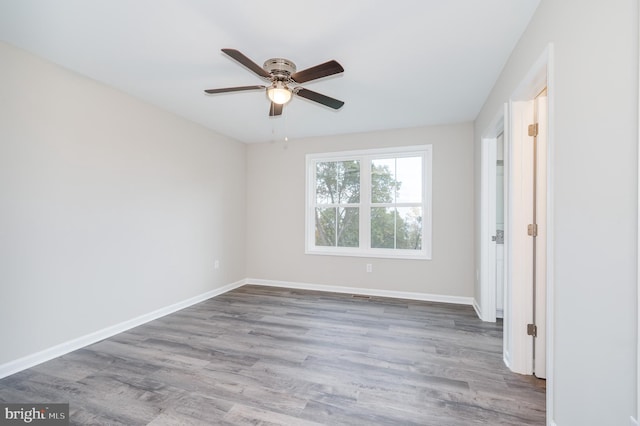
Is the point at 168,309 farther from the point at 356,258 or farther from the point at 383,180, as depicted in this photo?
the point at 383,180

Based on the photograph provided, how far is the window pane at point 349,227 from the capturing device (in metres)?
4.55

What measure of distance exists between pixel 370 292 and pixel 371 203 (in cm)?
139

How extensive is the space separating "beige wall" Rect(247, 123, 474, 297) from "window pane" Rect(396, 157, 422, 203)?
0.78ft

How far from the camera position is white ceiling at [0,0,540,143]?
179cm

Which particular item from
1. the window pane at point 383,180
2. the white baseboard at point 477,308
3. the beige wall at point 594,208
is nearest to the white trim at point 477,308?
the white baseboard at point 477,308

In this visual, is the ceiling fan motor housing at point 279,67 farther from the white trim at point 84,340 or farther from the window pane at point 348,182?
Result: the white trim at point 84,340

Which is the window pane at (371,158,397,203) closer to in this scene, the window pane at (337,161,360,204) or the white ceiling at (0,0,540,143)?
the window pane at (337,161,360,204)

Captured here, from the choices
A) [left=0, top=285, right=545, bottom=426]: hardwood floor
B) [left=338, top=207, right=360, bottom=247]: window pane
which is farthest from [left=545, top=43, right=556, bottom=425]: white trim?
[left=338, top=207, right=360, bottom=247]: window pane

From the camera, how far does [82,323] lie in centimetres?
264

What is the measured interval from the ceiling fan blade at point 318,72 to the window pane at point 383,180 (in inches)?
103

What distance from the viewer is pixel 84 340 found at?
2635 mm

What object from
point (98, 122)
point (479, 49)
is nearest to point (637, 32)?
point (479, 49)

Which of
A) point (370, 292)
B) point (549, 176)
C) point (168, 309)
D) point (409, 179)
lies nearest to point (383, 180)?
point (409, 179)

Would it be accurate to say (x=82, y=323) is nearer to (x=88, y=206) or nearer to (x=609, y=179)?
(x=88, y=206)
